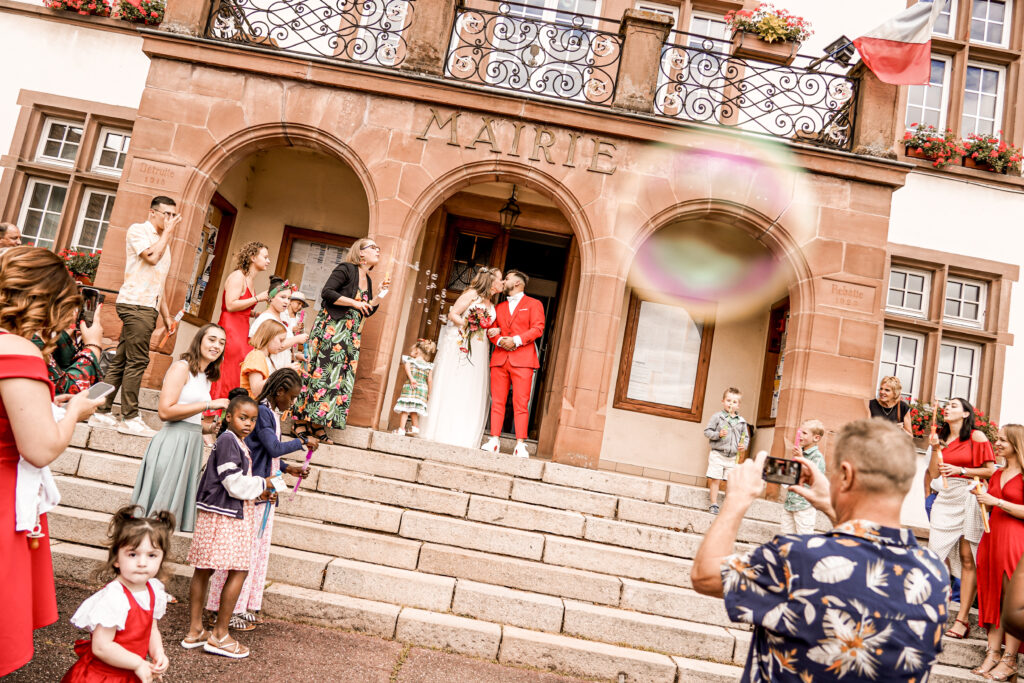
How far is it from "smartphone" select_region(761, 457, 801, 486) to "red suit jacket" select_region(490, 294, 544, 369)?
18.3 ft

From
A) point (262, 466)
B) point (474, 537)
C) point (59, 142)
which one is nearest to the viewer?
point (262, 466)

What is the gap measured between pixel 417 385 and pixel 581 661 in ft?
13.2

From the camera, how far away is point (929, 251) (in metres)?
9.76

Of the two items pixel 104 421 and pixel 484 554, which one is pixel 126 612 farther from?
pixel 104 421

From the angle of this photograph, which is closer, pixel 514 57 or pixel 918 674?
pixel 918 674

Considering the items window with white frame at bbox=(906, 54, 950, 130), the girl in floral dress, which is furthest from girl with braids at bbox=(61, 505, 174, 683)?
window with white frame at bbox=(906, 54, 950, 130)

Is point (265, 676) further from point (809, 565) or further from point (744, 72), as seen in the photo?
point (744, 72)

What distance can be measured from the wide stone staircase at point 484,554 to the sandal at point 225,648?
76 cm

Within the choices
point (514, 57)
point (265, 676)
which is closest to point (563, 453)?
point (265, 676)

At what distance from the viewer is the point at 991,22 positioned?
10.7 m

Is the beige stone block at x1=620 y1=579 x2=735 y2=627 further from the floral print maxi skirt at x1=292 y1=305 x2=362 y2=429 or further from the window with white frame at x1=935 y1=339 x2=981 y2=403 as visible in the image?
the window with white frame at x1=935 y1=339 x2=981 y2=403

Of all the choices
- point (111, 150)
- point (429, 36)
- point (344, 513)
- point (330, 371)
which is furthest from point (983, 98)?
point (111, 150)

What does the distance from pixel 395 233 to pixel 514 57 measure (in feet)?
9.90

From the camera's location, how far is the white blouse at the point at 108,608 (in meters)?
2.65
